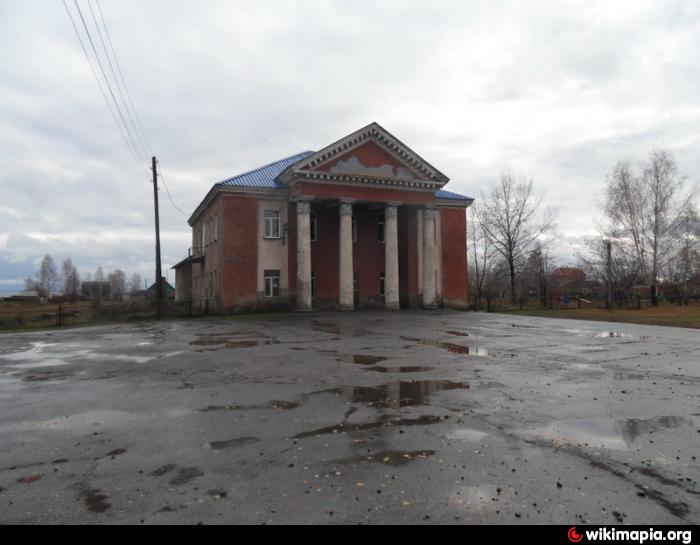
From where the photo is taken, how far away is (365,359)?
11.6 m

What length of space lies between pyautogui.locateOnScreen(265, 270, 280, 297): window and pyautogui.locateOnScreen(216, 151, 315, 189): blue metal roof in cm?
613

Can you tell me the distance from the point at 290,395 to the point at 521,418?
3.61 m

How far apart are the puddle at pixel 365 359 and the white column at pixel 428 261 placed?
23.7 metres

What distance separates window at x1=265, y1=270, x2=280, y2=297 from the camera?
108 feet

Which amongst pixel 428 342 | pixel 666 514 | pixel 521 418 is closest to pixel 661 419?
pixel 521 418

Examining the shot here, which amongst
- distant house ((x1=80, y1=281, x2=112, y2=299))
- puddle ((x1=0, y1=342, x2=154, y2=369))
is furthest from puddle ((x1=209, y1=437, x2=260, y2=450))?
distant house ((x1=80, y1=281, x2=112, y2=299))

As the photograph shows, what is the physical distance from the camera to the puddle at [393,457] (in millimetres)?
4629

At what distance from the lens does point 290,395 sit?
25.4 feet

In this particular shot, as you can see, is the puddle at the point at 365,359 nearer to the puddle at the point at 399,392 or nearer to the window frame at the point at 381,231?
the puddle at the point at 399,392

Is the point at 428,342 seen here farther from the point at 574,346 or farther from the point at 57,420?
the point at 57,420

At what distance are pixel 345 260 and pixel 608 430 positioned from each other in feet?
89.5

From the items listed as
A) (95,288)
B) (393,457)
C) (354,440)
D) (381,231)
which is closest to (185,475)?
(354,440)

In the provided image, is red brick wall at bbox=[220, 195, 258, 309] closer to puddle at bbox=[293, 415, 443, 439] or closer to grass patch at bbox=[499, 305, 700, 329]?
grass patch at bbox=[499, 305, 700, 329]
